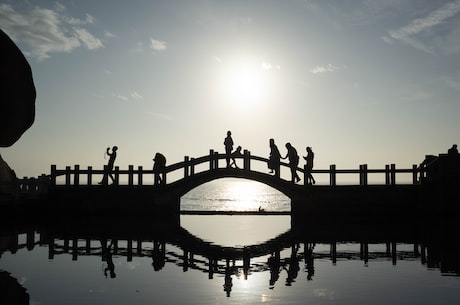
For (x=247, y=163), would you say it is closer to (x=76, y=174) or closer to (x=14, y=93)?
(x=76, y=174)

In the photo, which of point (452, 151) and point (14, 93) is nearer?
point (14, 93)

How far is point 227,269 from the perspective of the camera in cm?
922

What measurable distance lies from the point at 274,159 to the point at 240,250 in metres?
10.3

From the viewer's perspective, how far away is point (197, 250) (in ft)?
39.6

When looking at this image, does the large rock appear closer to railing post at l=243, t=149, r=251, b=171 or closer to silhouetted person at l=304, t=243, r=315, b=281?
railing post at l=243, t=149, r=251, b=171

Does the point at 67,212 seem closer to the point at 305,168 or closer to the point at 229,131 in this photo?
the point at 229,131

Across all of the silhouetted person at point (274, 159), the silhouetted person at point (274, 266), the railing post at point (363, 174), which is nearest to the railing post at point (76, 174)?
the silhouetted person at point (274, 159)

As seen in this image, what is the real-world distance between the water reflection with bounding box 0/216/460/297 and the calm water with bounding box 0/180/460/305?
0.02m

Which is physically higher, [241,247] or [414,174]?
[414,174]

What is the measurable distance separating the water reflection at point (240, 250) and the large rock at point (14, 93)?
12.3ft

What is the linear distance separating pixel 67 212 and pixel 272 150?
9745mm

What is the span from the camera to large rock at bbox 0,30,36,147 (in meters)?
16.7

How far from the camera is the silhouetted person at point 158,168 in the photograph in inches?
889

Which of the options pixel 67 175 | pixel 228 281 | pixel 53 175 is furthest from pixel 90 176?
pixel 228 281
